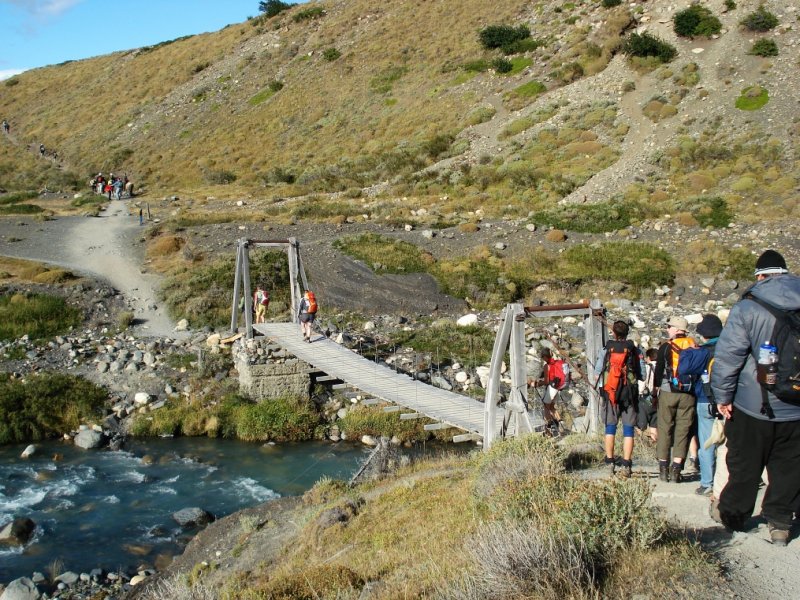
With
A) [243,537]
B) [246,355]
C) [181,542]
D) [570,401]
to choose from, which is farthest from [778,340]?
[246,355]

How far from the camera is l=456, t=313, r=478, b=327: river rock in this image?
65.1 ft

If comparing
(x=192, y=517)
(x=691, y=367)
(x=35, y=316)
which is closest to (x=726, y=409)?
(x=691, y=367)

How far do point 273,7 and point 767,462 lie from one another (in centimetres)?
7424

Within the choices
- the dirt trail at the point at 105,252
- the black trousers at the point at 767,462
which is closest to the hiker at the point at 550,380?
the black trousers at the point at 767,462

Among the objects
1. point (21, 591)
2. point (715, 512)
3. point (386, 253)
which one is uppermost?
point (386, 253)

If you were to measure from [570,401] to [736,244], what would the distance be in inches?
479

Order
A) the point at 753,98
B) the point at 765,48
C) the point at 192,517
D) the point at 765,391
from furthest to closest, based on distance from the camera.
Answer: the point at 765,48, the point at 753,98, the point at 192,517, the point at 765,391

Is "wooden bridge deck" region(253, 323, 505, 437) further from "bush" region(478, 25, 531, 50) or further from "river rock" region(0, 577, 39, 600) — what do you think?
"bush" region(478, 25, 531, 50)

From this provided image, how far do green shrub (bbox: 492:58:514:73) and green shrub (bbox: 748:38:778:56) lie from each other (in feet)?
48.7

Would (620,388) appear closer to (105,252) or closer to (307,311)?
(307,311)

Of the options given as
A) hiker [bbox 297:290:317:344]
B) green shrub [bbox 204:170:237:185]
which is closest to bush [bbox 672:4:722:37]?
green shrub [bbox 204:170:237:185]

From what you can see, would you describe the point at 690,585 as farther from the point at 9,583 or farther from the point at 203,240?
the point at 203,240

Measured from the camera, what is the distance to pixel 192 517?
11469mm

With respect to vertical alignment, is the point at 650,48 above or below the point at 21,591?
above
